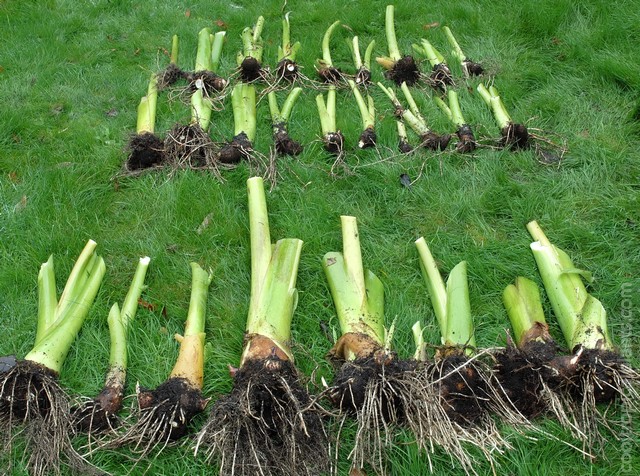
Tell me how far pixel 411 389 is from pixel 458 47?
3.57m

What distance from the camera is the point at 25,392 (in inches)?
91.6

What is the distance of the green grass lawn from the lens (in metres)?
2.67

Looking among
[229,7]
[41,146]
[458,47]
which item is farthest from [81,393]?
[229,7]

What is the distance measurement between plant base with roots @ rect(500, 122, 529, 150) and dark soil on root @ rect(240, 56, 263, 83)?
1.99 m

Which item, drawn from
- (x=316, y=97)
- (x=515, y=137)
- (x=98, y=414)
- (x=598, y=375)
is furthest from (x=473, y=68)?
(x=98, y=414)

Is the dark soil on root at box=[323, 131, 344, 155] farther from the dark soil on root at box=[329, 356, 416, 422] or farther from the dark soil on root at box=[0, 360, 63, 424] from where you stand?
the dark soil on root at box=[0, 360, 63, 424]

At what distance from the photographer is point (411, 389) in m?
2.23

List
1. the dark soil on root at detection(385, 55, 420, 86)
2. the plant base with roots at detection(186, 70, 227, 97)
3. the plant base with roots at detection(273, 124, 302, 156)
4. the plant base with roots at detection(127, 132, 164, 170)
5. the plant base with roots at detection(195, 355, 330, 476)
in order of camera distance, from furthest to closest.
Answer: the dark soil on root at detection(385, 55, 420, 86) → the plant base with roots at detection(186, 70, 227, 97) → the plant base with roots at detection(273, 124, 302, 156) → the plant base with roots at detection(127, 132, 164, 170) → the plant base with roots at detection(195, 355, 330, 476)

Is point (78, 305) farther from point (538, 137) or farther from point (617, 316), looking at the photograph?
point (538, 137)

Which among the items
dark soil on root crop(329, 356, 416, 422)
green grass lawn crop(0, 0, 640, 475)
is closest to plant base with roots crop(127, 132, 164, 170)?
green grass lawn crop(0, 0, 640, 475)

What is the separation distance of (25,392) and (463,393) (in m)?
1.80

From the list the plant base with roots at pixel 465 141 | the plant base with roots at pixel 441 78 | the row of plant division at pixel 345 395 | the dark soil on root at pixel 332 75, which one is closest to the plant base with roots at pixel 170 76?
the dark soil on root at pixel 332 75

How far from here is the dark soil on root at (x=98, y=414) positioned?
232cm

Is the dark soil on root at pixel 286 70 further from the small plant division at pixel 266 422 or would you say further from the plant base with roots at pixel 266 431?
the plant base with roots at pixel 266 431
